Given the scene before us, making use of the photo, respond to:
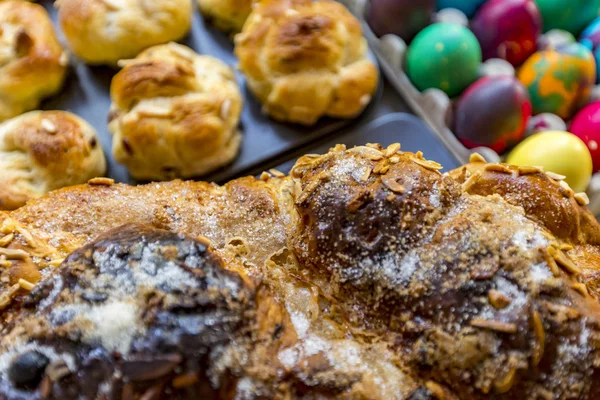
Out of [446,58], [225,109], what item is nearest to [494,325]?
[225,109]

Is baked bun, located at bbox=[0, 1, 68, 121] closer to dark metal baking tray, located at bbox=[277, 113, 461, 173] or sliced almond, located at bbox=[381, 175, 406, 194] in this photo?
dark metal baking tray, located at bbox=[277, 113, 461, 173]

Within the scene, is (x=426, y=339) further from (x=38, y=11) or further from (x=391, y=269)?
(x=38, y=11)

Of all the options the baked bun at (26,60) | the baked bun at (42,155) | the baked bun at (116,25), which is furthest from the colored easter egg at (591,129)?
the baked bun at (26,60)

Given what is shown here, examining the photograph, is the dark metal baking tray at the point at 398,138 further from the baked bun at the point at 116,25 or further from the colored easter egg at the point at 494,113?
the baked bun at the point at 116,25

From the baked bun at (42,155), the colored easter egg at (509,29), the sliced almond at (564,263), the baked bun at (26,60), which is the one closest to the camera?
the sliced almond at (564,263)

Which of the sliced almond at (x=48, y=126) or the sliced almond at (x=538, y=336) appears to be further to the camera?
the sliced almond at (x=48, y=126)

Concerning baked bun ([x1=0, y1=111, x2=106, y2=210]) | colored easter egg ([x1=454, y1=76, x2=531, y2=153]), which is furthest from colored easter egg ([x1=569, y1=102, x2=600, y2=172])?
baked bun ([x1=0, y1=111, x2=106, y2=210])
